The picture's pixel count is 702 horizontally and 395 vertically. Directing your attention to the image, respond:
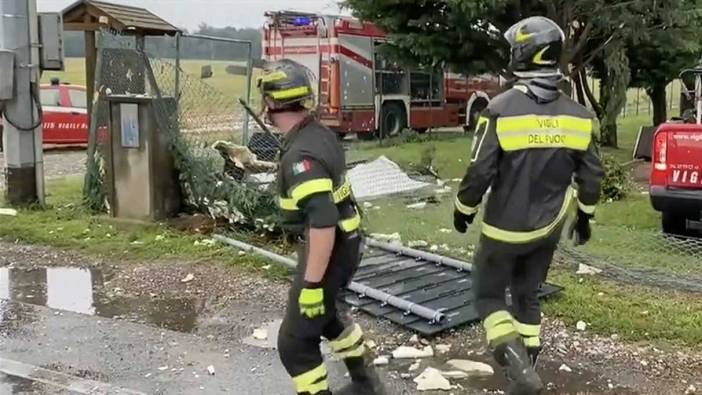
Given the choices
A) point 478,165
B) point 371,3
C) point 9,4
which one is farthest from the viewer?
point 371,3

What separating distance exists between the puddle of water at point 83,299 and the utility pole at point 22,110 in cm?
254

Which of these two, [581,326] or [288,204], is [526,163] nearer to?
[288,204]

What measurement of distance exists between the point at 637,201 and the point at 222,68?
5.49 m

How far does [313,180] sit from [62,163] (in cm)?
1402

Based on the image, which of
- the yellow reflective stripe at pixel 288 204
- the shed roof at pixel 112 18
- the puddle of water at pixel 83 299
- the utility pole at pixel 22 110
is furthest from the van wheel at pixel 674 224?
the utility pole at pixel 22 110

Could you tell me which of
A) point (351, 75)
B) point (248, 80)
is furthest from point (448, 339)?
point (351, 75)

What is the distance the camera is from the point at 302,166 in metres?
3.90

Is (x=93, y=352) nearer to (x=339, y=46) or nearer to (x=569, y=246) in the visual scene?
(x=569, y=246)

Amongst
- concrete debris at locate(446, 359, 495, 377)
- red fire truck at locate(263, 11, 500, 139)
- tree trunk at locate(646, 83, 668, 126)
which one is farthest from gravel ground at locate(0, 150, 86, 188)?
tree trunk at locate(646, 83, 668, 126)

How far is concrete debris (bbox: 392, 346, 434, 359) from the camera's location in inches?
206

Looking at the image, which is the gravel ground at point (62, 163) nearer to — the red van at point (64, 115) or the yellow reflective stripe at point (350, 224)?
the red van at point (64, 115)

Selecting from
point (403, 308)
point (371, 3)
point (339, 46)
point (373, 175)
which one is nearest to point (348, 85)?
point (339, 46)

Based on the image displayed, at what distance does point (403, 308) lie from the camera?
5.95m

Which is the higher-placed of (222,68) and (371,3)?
(371,3)
